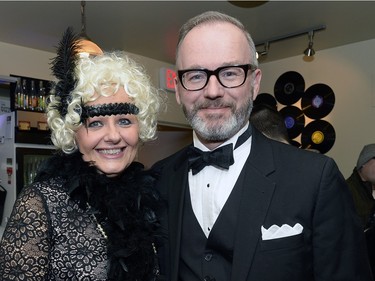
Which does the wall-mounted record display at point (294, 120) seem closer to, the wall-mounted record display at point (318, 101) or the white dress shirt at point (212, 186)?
the wall-mounted record display at point (318, 101)

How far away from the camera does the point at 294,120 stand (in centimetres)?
541

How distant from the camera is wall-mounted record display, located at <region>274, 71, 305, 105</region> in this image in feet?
17.7

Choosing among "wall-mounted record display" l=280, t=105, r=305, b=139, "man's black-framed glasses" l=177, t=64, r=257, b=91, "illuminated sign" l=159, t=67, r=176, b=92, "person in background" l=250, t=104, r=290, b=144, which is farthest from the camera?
"illuminated sign" l=159, t=67, r=176, b=92

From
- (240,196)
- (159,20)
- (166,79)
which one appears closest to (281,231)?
(240,196)

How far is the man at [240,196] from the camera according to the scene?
1254 millimetres

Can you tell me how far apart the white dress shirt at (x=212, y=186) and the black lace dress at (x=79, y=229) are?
20cm

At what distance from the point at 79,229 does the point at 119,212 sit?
6.2 inches

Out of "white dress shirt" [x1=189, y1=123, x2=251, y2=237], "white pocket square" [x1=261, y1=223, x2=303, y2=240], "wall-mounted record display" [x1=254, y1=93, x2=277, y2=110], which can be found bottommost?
"white pocket square" [x1=261, y1=223, x2=303, y2=240]

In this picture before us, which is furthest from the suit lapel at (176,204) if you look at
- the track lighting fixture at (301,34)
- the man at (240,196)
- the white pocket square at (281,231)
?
the track lighting fixture at (301,34)

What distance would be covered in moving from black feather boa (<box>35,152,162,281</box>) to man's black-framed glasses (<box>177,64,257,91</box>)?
468mm

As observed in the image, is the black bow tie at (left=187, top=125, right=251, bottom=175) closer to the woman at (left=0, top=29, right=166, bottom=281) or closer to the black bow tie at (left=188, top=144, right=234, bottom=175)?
the black bow tie at (left=188, top=144, right=234, bottom=175)

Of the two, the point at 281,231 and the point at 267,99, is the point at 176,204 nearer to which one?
the point at 281,231

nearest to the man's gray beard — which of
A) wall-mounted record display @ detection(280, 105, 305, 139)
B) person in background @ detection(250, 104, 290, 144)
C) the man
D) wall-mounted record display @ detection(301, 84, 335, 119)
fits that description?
the man

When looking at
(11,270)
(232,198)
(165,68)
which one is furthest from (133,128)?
(165,68)
